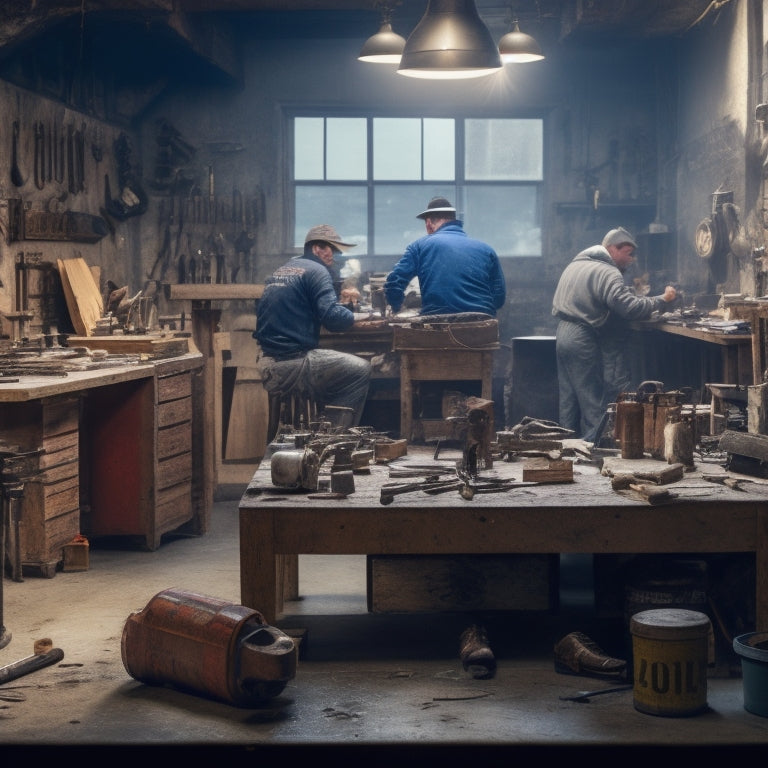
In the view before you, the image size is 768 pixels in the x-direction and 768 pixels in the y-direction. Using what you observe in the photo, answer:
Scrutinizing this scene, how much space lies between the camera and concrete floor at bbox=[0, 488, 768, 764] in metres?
3.26

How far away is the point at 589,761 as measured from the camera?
3.24 metres

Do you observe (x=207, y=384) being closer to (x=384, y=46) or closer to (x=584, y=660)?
(x=384, y=46)

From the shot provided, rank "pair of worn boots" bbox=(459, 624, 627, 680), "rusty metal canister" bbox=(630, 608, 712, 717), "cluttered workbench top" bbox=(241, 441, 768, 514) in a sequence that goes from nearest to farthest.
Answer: "rusty metal canister" bbox=(630, 608, 712, 717) → "cluttered workbench top" bbox=(241, 441, 768, 514) → "pair of worn boots" bbox=(459, 624, 627, 680)

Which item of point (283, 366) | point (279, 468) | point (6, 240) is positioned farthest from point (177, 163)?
point (279, 468)

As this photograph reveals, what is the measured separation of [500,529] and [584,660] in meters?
0.58

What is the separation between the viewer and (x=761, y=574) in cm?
369

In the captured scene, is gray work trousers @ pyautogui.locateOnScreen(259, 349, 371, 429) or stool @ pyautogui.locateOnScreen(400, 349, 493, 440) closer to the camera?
stool @ pyautogui.locateOnScreen(400, 349, 493, 440)

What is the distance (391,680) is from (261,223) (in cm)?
765

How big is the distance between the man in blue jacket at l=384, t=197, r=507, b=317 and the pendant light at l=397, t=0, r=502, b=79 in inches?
69.5

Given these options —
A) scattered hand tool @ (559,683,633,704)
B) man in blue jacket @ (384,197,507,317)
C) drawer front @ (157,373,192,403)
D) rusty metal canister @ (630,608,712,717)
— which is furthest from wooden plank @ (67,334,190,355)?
rusty metal canister @ (630,608,712,717)

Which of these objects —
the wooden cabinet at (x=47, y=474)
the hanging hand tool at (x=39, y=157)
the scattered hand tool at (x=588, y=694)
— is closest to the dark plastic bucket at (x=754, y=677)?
the scattered hand tool at (x=588, y=694)

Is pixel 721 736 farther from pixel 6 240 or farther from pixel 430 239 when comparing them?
pixel 6 240

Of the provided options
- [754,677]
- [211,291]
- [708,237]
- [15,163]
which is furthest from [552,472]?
[708,237]

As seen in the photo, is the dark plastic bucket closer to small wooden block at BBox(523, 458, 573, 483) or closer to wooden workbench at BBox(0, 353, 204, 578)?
small wooden block at BBox(523, 458, 573, 483)
